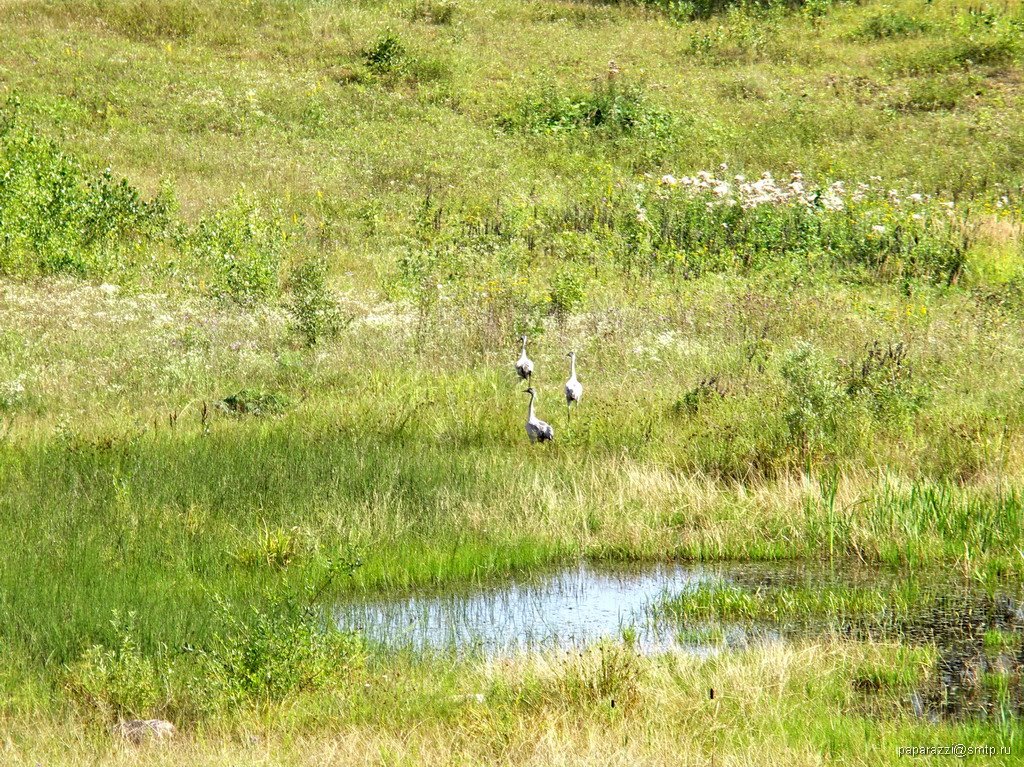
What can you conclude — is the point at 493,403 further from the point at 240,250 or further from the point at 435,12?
the point at 435,12

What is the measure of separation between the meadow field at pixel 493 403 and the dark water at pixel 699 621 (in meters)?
0.09

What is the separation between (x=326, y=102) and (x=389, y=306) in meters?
15.1

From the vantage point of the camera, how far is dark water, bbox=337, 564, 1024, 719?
667 centimetres

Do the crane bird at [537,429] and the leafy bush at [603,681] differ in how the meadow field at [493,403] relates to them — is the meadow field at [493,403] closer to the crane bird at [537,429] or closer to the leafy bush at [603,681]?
the leafy bush at [603,681]

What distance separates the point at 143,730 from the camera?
5852 mm

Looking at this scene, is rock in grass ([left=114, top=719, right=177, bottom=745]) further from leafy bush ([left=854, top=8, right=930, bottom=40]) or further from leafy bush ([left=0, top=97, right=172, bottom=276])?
leafy bush ([left=854, top=8, right=930, bottom=40])

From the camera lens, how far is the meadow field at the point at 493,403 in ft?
20.5

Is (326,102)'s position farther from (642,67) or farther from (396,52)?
(642,67)

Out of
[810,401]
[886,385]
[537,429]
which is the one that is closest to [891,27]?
[886,385]

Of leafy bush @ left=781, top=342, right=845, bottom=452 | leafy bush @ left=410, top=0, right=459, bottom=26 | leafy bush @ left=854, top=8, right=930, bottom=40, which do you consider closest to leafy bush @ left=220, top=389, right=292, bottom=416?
leafy bush @ left=781, top=342, right=845, bottom=452

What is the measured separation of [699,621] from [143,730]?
3.50 metres

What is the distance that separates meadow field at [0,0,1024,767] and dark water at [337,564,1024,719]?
87 mm

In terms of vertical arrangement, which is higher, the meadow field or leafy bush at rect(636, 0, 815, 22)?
leafy bush at rect(636, 0, 815, 22)

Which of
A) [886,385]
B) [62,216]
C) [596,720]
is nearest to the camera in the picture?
[596,720]
